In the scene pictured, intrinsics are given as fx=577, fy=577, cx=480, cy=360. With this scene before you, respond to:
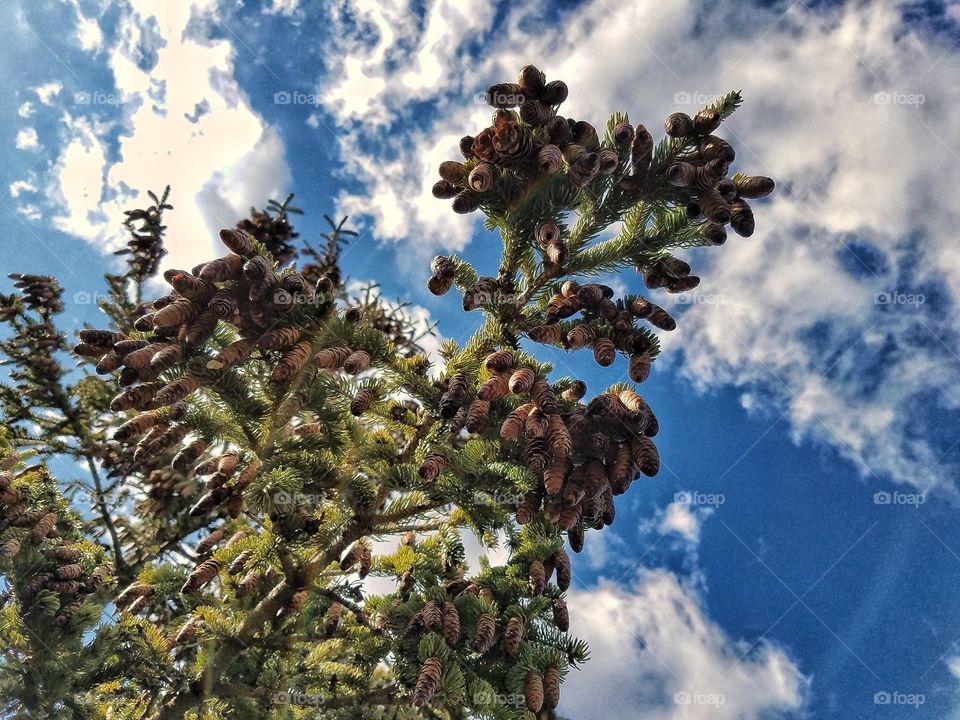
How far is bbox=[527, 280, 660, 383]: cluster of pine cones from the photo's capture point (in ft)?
11.1

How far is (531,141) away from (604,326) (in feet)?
3.94

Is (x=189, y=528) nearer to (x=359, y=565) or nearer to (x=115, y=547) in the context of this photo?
(x=115, y=547)

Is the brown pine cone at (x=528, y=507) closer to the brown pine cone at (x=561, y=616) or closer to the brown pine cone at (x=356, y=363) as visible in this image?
the brown pine cone at (x=561, y=616)

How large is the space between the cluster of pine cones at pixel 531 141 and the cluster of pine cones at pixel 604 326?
714 millimetres

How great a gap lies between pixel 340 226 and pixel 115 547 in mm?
3613

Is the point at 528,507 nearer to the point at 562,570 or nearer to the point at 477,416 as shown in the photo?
the point at 477,416

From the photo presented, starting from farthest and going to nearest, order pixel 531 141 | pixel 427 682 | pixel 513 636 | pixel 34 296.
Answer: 1. pixel 34 296
2. pixel 531 141
3. pixel 513 636
4. pixel 427 682

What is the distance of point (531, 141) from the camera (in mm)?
3486

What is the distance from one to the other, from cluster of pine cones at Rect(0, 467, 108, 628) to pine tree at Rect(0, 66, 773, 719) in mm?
20

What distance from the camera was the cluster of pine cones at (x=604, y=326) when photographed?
3389mm
